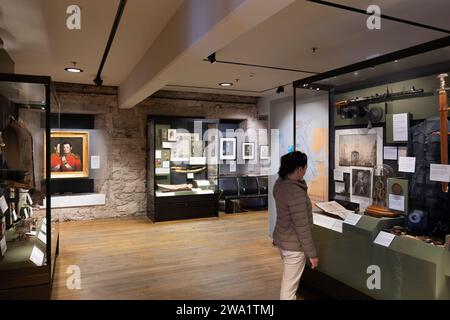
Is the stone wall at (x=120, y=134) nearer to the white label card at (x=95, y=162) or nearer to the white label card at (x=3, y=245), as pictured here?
the white label card at (x=95, y=162)

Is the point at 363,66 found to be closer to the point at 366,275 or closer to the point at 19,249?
the point at 366,275

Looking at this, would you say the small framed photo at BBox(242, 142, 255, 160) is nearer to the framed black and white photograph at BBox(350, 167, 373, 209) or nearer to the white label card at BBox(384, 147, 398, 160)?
the framed black and white photograph at BBox(350, 167, 373, 209)

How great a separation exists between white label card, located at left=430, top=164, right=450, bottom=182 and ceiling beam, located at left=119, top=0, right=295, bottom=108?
1.62m

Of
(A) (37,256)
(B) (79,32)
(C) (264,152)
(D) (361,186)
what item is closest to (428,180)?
(D) (361,186)

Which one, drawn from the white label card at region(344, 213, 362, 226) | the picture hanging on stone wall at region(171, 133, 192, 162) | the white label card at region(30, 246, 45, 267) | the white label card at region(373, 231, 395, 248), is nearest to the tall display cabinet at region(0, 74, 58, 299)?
the white label card at region(30, 246, 45, 267)

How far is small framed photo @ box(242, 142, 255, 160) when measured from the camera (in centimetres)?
791

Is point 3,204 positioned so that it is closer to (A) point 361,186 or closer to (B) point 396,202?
(A) point 361,186

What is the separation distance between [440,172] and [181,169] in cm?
510

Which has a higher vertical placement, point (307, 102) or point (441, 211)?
point (307, 102)

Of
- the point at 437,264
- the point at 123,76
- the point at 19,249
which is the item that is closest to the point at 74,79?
the point at 123,76

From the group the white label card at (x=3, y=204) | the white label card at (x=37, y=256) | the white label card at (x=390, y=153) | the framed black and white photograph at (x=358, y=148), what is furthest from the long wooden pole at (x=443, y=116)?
the white label card at (x=3, y=204)

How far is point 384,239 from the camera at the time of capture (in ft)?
8.54

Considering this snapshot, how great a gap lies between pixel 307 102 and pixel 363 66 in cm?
103

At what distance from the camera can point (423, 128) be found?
256 centimetres
